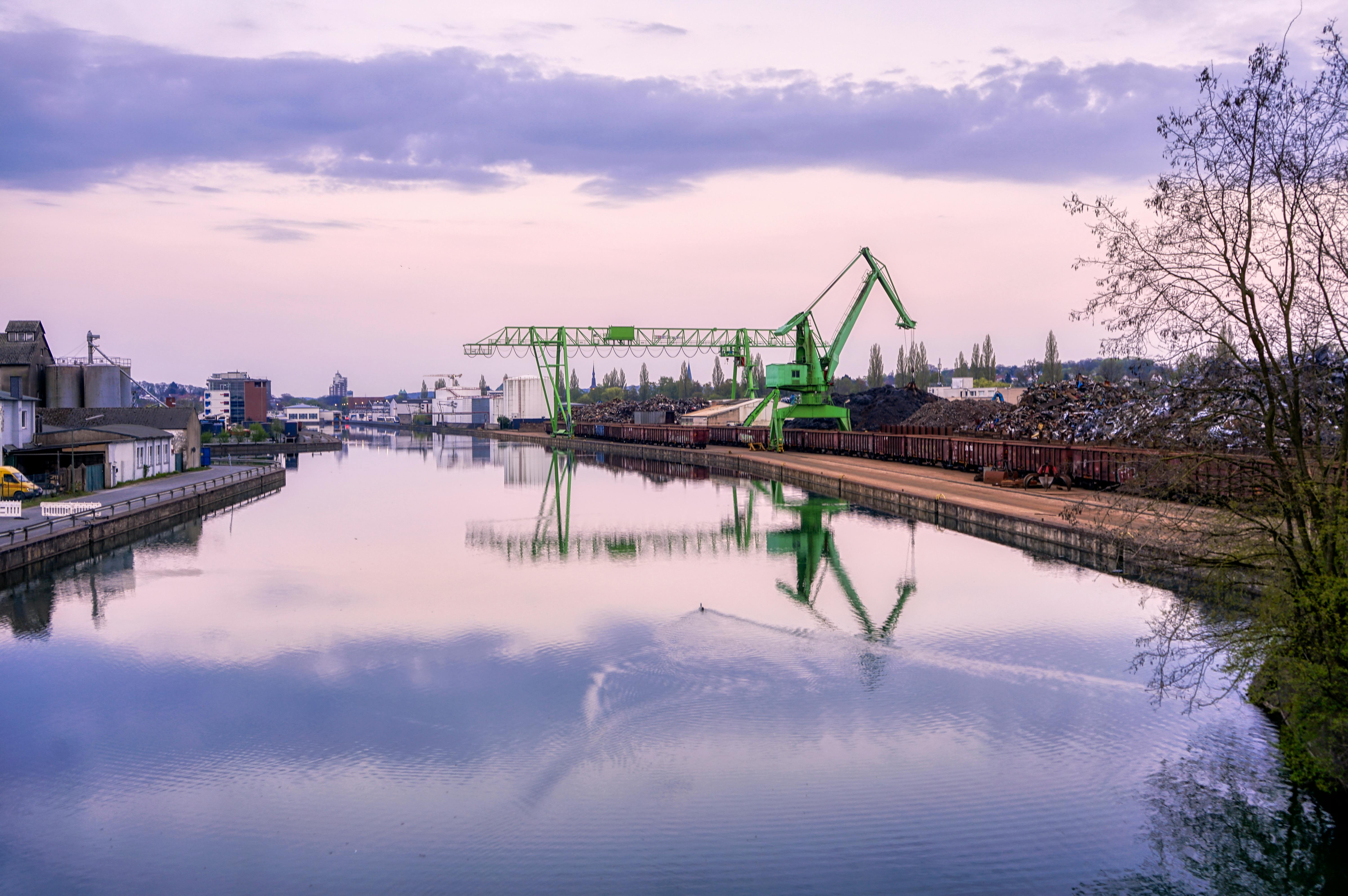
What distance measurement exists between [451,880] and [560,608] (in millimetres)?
11204

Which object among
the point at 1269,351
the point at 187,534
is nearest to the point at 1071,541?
the point at 1269,351

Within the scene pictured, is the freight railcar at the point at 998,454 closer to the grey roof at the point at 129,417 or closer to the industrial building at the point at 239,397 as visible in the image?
the grey roof at the point at 129,417

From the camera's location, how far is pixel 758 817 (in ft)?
33.4

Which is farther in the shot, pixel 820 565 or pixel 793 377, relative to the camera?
pixel 793 377

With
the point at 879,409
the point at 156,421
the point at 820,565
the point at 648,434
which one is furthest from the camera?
the point at 648,434

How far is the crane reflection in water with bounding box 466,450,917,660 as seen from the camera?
67.9ft

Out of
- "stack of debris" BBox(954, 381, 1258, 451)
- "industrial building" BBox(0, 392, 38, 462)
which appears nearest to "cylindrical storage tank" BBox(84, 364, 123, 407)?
"industrial building" BBox(0, 392, 38, 462)

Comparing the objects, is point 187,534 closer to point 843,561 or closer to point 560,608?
point 560,608

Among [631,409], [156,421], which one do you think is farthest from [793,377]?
[631,409]

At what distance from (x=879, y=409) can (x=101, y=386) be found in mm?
53431

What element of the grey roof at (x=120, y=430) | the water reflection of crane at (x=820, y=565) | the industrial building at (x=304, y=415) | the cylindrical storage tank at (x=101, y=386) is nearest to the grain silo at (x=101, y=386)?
the cylindrical storage tank at (x=101, y=386)

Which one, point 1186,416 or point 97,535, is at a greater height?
point 1186,416

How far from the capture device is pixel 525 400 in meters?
138

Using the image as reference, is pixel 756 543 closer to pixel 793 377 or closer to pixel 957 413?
pixel 793 377
